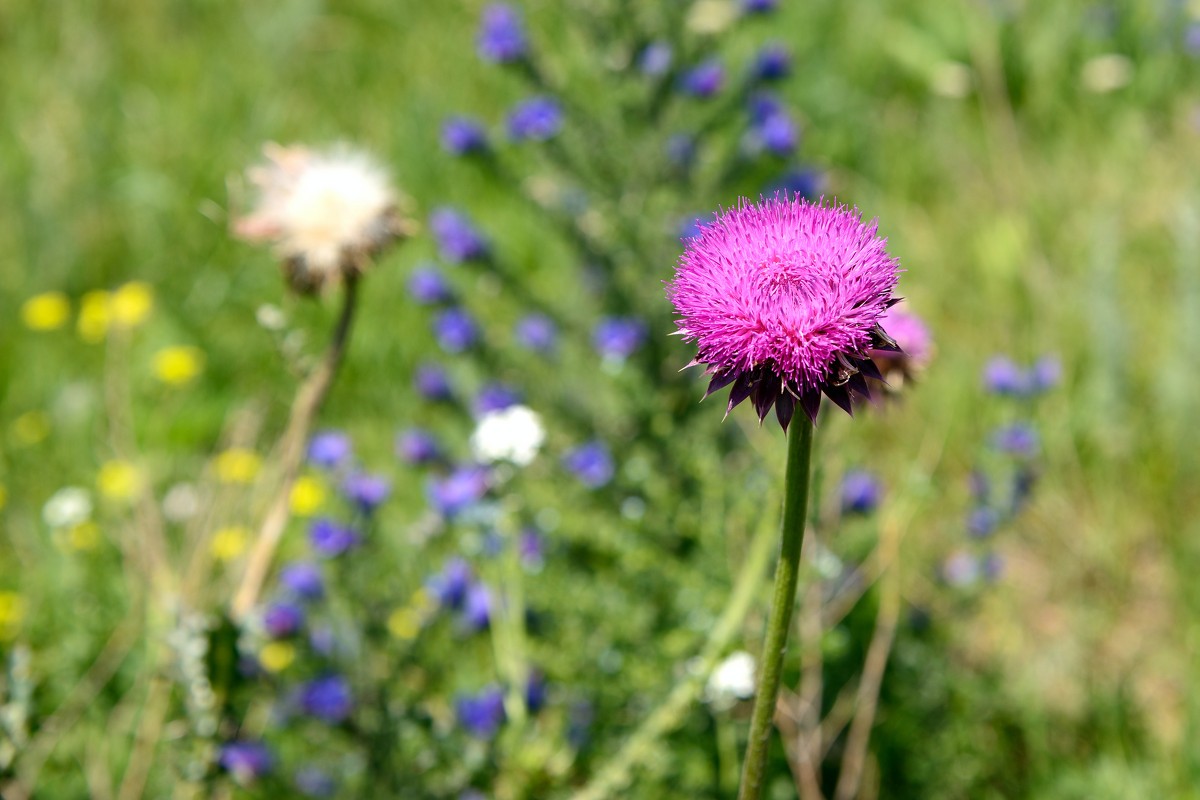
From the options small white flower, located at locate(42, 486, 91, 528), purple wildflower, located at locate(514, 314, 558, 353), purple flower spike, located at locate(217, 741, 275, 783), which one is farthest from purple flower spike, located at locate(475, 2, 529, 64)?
purple flower spike, located at locate(217, 741, 275, 783)

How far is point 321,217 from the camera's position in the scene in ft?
5.77

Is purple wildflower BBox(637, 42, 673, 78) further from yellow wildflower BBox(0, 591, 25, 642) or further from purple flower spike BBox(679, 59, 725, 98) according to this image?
yellow wildflower BBox(0, 591, 25, 642)

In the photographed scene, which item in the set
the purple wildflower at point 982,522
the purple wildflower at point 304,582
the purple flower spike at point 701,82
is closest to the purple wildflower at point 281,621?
the purple wildflower at point 304,582

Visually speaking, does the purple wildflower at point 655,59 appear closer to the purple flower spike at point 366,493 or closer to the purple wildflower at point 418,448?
the purple wildflower at point 418,448

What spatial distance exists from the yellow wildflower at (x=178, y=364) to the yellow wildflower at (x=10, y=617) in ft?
2.96

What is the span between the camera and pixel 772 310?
86 cm

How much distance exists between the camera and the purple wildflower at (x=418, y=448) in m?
2.78

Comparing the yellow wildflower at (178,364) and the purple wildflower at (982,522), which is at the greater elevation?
the yellow wildflower at (178,364)

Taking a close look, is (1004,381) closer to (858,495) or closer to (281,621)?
(858,495)

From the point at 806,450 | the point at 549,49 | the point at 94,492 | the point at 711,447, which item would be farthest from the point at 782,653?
the point at 549,49

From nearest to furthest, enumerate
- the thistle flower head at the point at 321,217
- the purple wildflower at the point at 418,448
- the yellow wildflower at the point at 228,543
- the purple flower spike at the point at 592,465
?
the thistle flower head at the point at 321,217, the purple flower spike at the point at 592,465, the yellow wildflower at the point at 228,543, the purple wildflower at the point at 418,448

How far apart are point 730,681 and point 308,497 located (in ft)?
5.36

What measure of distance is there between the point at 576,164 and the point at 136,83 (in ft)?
8.47

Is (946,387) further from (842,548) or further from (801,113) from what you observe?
(801,113)
